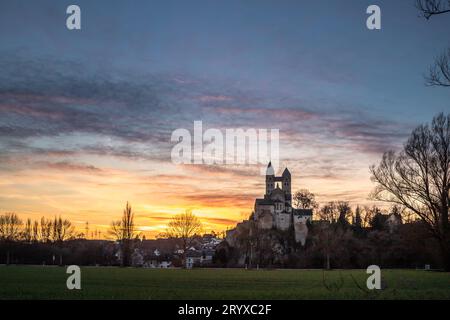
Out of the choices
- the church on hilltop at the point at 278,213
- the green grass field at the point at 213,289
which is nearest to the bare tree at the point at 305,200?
the church on hilltop at the point at 278,213

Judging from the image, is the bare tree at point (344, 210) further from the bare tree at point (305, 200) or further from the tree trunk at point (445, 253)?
the tree trunk at point (445, 253)

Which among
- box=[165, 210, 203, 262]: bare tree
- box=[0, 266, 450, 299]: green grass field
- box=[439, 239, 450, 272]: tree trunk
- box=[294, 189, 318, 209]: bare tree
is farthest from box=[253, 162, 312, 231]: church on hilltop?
box=[0, 266, 450, 299]: green grass field

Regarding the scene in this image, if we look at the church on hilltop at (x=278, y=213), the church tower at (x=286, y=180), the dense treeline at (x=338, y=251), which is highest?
the church tower at (x=286, y=180)

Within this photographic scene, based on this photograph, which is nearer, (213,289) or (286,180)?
(213,289)

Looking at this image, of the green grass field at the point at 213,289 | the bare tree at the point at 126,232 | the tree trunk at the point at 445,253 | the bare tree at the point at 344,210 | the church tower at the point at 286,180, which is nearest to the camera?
the green grass field at the point at 213,289

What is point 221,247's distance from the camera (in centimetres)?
12662

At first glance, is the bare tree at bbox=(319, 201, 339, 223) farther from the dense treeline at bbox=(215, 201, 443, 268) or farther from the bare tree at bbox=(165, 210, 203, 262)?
the bare tree at bbox=(165, 210, 203, 262)

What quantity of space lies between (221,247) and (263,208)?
136 feet

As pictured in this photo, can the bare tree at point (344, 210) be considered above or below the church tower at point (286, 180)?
below

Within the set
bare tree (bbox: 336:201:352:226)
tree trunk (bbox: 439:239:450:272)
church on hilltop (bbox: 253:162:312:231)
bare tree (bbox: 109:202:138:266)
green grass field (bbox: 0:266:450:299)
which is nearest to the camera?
green grass field (bbox: 0:266:450:299)

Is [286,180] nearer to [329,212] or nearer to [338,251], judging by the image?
[329,212]

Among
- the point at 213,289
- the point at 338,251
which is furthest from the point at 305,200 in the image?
the point at 213,289
